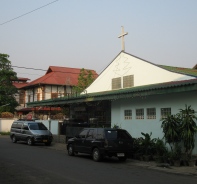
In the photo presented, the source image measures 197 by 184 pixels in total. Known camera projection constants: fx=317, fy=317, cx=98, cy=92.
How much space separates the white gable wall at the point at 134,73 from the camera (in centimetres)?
2088

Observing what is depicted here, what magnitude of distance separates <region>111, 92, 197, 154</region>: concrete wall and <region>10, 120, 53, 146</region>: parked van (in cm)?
577

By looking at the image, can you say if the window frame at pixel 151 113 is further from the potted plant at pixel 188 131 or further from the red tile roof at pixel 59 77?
the red tile roof at pixel 59 77

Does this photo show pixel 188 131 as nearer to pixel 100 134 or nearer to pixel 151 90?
pixel 151 90

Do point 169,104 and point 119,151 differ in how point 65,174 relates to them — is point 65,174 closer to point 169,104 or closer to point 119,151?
point 119,151

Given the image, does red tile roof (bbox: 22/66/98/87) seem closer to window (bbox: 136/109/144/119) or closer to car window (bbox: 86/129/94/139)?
window (bbox: 136/109/144/119)

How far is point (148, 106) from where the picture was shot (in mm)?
19781

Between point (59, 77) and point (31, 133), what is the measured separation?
100ft

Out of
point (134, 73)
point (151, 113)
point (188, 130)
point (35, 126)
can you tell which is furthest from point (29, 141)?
point (188, 130)

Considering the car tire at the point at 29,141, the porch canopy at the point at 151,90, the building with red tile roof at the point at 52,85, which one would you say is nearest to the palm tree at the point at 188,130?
the porch canopy at the point at 151,90

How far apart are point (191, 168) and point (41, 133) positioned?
14.4 meters

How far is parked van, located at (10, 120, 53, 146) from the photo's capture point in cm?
2489

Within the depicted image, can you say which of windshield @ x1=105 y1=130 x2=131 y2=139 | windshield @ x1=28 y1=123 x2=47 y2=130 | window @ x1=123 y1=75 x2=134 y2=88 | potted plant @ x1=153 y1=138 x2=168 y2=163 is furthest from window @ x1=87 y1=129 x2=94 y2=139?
windshield @ x1=28 y1=123 x2=47 y2=130

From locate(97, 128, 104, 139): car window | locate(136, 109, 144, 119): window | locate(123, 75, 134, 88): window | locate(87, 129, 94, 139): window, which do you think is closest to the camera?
locate(97, 128, 104, 139): car window

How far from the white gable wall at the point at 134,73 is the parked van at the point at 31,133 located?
18.8ft
